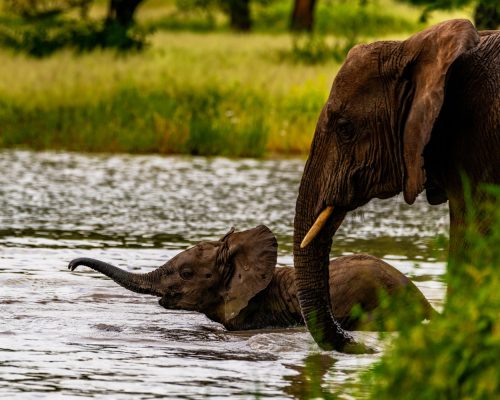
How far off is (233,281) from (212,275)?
0.45 ft

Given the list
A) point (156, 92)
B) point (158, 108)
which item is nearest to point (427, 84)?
point (158, 108)

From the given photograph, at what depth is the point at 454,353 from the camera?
541 cm

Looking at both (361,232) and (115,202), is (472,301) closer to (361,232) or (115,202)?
(361,232)

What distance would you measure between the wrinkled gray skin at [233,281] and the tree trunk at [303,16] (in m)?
35.0

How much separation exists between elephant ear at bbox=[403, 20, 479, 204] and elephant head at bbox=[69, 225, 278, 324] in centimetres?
233

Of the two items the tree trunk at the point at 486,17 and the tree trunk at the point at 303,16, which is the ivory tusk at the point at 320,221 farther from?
the tree trunk at the point at 303,16

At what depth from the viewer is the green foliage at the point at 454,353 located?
5312mm

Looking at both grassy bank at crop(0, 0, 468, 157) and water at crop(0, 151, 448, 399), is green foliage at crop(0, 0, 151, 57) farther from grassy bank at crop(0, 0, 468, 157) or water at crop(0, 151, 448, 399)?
water at crop(0, 151, 448, 399)

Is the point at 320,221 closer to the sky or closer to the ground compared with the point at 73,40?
closer to the sky

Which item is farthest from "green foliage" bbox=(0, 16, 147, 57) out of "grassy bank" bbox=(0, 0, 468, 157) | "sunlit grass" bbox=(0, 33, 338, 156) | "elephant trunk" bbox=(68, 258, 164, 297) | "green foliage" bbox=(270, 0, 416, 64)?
"elephant trunk" bbox=(68, 258, 164, 297)

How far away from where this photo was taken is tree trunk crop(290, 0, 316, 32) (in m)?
44.8

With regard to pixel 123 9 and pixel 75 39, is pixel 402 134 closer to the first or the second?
pixel 75 39

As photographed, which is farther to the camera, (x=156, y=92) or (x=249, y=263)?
(x=156, y=92)

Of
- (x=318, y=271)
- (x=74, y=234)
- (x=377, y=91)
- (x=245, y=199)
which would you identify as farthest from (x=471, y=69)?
(x=245, y=199)
